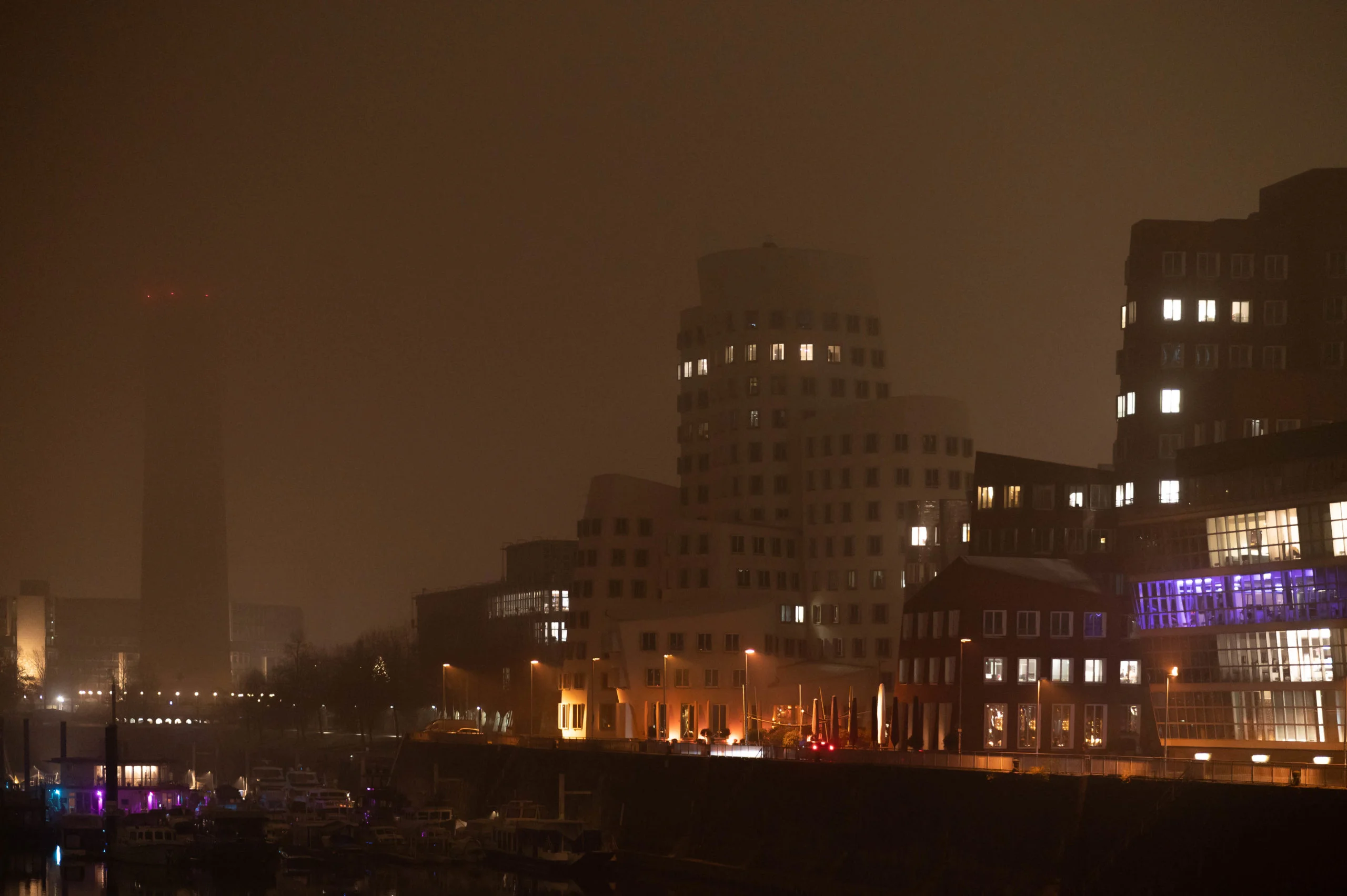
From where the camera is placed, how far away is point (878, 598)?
155 m

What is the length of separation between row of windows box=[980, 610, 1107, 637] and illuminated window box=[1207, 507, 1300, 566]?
8.48 m

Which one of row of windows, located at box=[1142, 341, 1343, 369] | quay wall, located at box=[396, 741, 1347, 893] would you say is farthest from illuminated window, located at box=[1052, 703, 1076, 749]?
row of windows, located at box=[1142, 341, 1343, 369]

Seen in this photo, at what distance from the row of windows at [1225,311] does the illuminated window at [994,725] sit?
3482 cm

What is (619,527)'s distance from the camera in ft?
516

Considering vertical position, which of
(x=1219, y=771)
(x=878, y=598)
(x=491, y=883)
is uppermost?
(x=878, y=598)

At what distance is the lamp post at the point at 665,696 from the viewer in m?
134

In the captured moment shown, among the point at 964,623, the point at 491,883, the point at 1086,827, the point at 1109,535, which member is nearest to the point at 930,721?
the point at 964,623

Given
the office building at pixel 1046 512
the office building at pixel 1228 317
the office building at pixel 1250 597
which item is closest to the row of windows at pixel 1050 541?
the office building at pixel 1046 512

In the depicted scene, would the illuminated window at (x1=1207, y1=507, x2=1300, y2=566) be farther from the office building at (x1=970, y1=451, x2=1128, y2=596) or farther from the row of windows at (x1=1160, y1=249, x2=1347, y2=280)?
the row of windows at (x1=1160, y1=249, x2=1347, y2=280)

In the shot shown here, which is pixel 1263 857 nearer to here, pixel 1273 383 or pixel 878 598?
pixel 1273 383

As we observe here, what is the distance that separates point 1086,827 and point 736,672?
72307 mm

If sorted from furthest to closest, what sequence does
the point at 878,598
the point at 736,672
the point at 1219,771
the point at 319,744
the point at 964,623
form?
the point at 319,744 < the point at 878,598 < the point at 736,672 < the point at 964,623 < the point at 1219,771

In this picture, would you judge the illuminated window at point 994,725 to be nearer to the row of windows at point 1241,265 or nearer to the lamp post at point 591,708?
the row of windows at point 1241,265

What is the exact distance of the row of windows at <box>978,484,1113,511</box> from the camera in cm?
12075
